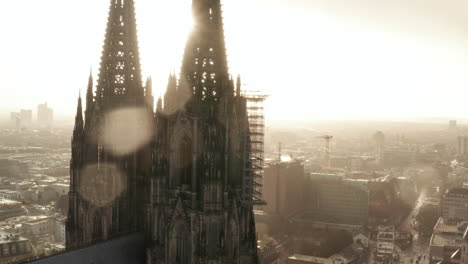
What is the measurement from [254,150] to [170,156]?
22.9ft

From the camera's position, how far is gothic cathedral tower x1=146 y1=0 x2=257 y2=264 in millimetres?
28281

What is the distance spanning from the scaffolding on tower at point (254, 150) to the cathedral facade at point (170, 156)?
7.0 inches

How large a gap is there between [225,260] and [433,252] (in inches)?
3251

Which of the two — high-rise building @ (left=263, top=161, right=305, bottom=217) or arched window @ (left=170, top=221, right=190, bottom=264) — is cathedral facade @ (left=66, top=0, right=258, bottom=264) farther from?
high-rise building @ (left=263, top=161, right=305, bottom=217)

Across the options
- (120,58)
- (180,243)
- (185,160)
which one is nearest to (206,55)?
(185,160)

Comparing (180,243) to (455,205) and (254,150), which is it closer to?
(254,150)

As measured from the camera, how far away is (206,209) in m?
28.0

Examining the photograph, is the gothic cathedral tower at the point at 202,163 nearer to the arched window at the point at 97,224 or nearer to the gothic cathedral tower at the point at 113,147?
the gothic cathedral tower at the point at 113,147

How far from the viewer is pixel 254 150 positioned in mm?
35156

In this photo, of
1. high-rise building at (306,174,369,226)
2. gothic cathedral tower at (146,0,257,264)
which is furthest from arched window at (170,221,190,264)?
high-rise building at (306,174,369,226)

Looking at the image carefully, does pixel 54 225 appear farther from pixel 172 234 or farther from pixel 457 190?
pixel 457 190

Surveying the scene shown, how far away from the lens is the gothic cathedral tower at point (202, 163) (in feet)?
92.8

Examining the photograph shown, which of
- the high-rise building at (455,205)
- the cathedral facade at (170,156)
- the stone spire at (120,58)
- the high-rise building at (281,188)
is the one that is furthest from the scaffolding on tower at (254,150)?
the high-rise building at (455,205)

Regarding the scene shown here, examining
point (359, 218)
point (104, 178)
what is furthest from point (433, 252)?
point (104, 178)
